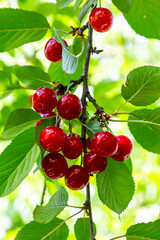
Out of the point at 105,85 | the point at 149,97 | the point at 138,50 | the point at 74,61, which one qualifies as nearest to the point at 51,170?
the point at 74,61

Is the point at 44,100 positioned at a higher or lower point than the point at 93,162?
higher

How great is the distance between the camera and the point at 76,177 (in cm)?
117

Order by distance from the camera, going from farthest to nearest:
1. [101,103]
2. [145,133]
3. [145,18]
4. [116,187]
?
[101,103] → [145,18] → [145,133] → [116,187]

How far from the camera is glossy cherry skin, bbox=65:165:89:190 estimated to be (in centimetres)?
117

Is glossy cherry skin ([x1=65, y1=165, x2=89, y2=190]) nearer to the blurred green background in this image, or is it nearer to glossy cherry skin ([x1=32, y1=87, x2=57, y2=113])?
glossy cherry skin ([x1=32, y1=87, x2=57, y2=113])

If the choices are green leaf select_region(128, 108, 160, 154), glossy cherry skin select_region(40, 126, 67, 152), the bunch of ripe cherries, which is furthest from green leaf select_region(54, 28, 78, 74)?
green leaf select_region(128, 108, 160, 154)

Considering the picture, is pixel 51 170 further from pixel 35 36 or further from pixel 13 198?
pixel 13 198

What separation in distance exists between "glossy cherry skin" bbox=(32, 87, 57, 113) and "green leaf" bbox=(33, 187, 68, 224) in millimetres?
391

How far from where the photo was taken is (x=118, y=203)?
4.14 ft

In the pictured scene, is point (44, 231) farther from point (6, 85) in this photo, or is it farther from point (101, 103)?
point (101, 103)

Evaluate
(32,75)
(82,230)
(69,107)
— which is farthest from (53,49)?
(82,230)

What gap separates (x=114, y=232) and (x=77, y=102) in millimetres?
4401

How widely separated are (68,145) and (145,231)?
20.8 inches

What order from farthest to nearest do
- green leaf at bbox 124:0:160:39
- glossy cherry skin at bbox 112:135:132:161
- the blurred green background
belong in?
the blurred green background → green leaf at bbox 124:0:160:39 → glossy cherry skin at bbox 112:135:132:161
